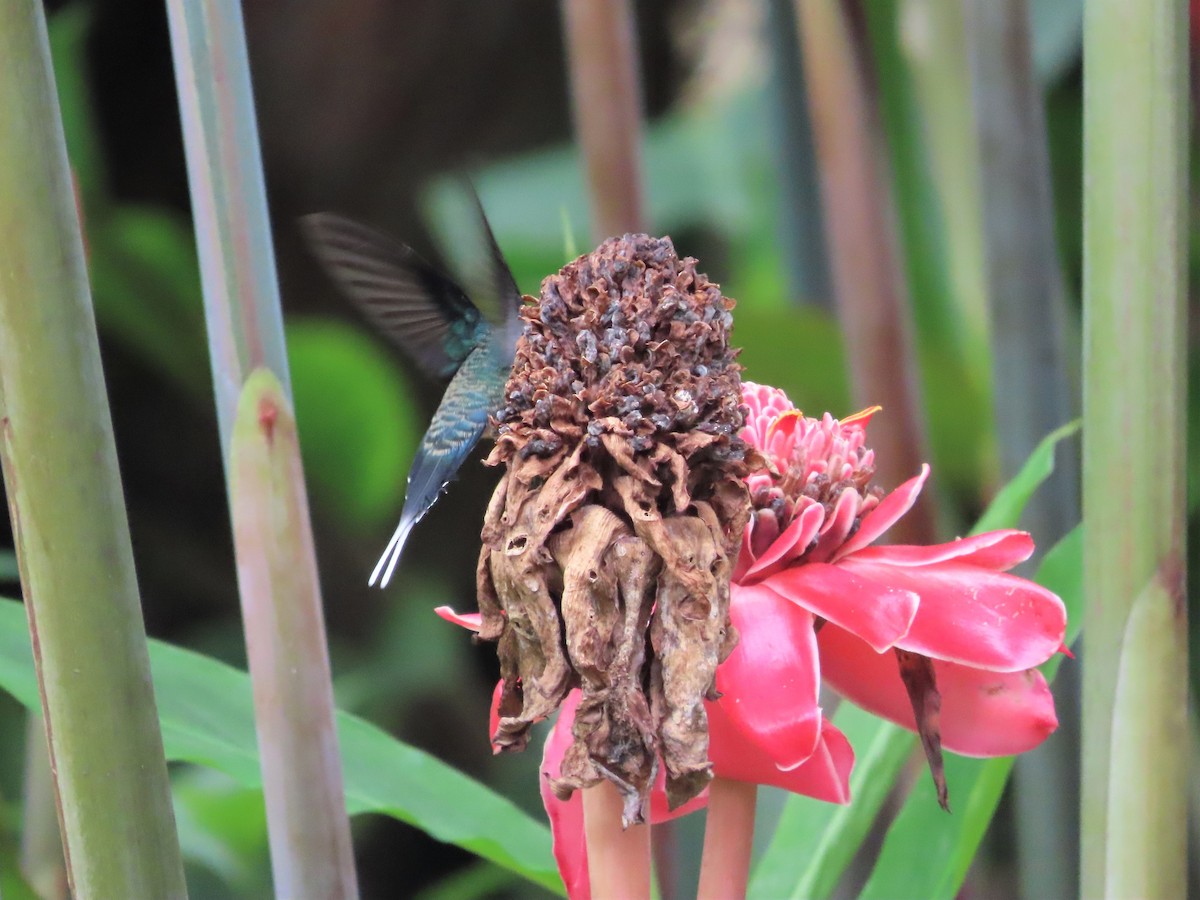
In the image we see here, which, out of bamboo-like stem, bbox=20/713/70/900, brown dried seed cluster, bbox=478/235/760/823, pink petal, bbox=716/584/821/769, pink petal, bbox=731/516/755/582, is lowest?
bamboo-like stem, bbox=20/713/70/900

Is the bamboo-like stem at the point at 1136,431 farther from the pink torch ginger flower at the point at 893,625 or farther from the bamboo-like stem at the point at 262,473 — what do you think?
the bamboo-like stem at the point at 262,473

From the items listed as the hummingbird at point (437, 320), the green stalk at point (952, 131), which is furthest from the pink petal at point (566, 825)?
the green stalk at point (952, 131)

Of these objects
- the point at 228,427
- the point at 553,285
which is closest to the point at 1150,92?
the point at 553,285

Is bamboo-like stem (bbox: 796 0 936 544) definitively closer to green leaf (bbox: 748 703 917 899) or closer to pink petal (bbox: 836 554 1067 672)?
green leaf (bbox: 748 703 917 899)

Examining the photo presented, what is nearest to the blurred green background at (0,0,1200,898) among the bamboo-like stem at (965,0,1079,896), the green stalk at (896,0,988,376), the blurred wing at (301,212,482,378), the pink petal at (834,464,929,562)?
the green stalk at (896,0,988,376)

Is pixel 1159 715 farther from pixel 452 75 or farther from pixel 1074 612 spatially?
pixel 452 75

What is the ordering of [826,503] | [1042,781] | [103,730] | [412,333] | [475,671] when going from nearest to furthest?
[103,730] → [826,503] → [1042,781] → [412,333] → [475,671]

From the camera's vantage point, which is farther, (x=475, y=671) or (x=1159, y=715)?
(x=475, y=671)
